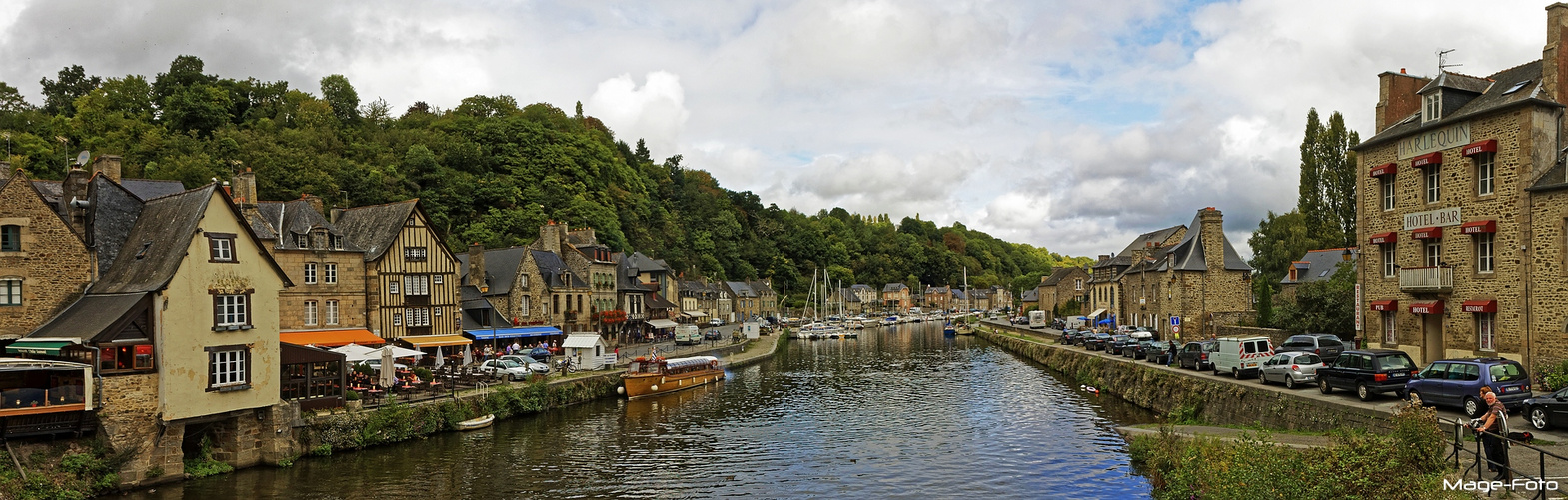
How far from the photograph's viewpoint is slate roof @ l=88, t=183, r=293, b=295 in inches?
821

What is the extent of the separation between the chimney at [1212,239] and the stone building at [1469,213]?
18.3 metres

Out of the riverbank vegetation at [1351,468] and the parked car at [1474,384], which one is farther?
the parked car at [1474,384]

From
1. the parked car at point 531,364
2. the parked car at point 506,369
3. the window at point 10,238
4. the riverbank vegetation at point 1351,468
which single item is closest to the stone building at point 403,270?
the parked car at point 531,364

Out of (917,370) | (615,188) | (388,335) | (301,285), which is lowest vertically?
(917,370)

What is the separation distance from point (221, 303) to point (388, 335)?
16600 millimetres

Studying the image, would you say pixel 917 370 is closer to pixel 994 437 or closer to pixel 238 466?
pixel 994 437

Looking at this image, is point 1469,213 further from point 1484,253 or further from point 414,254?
point 414,254

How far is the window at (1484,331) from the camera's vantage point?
23766 mm

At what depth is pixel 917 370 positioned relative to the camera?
49.9 m

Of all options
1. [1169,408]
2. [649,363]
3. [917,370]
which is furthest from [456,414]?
[917,370]

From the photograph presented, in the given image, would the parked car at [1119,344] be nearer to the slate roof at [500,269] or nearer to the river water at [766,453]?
the river water at [766,453]

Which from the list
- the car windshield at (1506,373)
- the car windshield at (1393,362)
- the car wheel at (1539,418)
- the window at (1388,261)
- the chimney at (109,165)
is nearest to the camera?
the car wheel at (1539,418)

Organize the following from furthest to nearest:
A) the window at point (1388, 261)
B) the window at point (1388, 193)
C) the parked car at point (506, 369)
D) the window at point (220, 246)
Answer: the parked car at point (506, 369) → the window at point (1388, 261) → the window at point (1388, 193) → the window at point (220, 246)

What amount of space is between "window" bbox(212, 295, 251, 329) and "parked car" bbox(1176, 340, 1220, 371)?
29250mm
